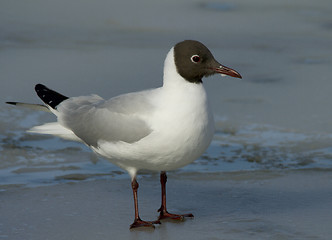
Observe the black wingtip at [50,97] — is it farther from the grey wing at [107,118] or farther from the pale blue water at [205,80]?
the pale blue water at [205,80]

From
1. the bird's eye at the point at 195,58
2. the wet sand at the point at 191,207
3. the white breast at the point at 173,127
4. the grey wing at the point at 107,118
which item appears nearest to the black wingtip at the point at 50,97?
the grey wing at the point at 107,118

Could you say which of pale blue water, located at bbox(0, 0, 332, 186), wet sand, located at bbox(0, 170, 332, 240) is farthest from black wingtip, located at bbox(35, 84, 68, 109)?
wet sand, located at bbox(0, 170, 332, 240)

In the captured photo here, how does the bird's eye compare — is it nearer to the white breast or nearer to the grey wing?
the white breast

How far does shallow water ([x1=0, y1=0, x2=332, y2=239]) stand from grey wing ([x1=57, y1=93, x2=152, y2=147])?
1.69 ft

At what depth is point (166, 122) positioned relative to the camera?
4.64m

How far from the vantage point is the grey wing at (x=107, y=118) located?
4.80 m

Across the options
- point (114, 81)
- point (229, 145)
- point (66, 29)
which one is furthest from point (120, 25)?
point (229, 145)

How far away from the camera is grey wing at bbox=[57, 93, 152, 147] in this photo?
4.80 meters

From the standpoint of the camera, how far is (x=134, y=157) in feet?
15.8

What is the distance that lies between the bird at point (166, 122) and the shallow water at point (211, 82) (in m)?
0.46

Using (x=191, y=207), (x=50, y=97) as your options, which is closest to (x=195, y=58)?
(x=191, y=207)

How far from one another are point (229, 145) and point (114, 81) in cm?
221

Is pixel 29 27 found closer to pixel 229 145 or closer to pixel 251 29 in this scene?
pixel 251 29

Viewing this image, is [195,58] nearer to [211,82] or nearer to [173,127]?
[173,127]
